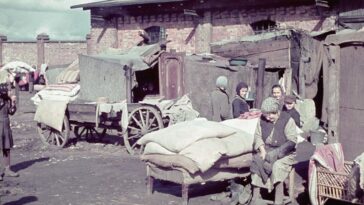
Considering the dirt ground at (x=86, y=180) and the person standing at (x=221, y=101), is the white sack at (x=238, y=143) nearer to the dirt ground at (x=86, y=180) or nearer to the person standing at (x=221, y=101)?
the dirt ground at (x=86, y=180)

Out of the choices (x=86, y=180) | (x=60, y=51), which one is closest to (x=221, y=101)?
(x=86, y=180)

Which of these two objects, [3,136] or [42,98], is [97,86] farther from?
[3,136]

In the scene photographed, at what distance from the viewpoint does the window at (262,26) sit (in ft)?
57.9

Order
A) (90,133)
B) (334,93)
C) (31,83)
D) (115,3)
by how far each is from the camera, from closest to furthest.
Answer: (334,93) → (90,133) → (115,3) → (31,83)

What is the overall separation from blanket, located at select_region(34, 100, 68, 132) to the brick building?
21.6 feet

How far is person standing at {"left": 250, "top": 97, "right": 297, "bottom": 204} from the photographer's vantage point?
22.0 ft

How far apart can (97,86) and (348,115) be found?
6494mm

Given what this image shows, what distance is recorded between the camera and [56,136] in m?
12.3

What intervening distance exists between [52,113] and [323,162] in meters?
7.14

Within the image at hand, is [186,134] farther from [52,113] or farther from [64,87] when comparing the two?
[64,87]

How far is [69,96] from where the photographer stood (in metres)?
12.5

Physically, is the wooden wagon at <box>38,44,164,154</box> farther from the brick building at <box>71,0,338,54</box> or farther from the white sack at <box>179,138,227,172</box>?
the brick building at <box>71,0,338,54</box>

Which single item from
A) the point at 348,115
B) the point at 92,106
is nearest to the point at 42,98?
the point at 92,106

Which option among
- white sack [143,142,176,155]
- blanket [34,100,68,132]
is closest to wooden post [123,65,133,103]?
blanket [34,100,68,132]
